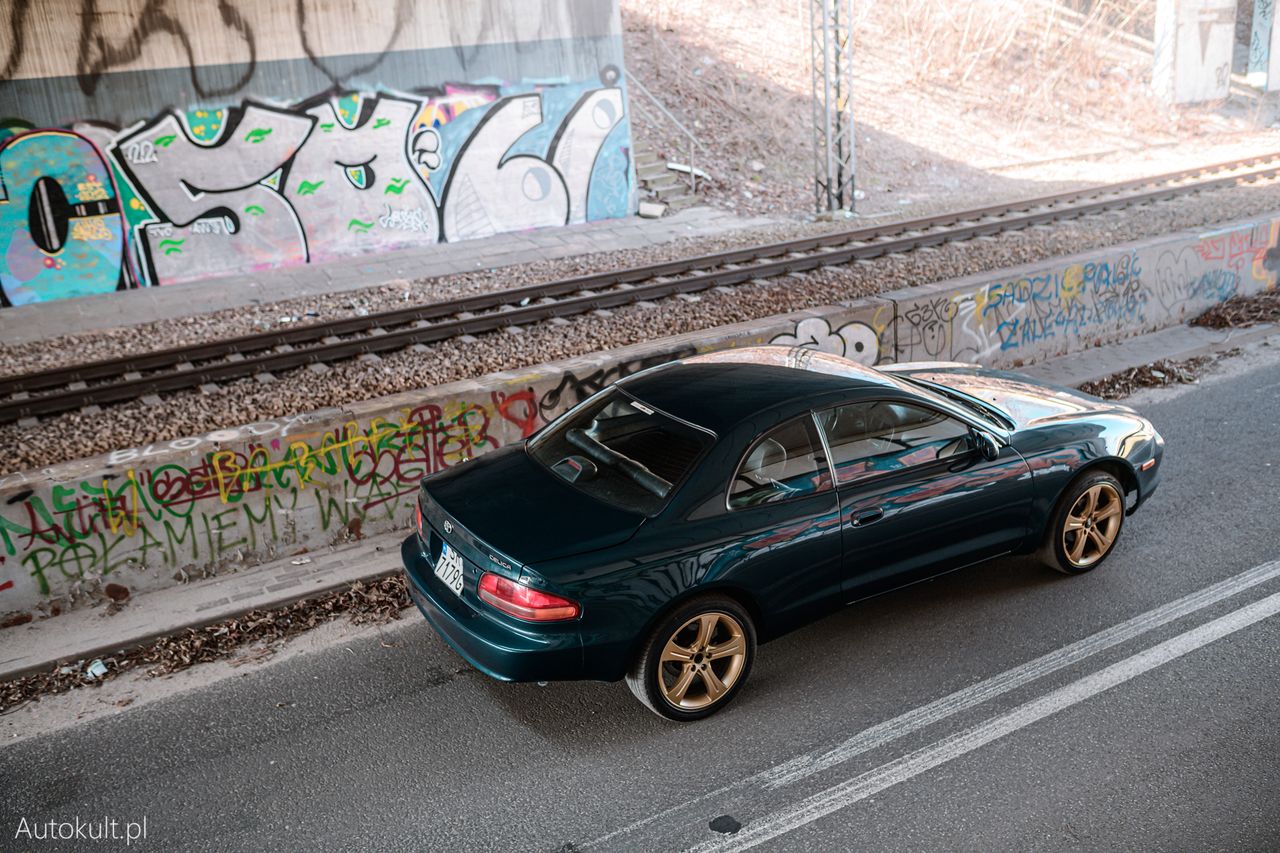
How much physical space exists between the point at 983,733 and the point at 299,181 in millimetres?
14932

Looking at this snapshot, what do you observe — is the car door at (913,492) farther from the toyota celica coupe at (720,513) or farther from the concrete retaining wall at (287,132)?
the concrete retaining wall at (287,132)

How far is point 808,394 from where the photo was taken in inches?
206

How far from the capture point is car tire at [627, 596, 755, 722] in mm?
4676

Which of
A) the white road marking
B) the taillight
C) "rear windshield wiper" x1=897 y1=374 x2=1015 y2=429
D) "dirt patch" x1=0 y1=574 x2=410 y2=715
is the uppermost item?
"rear windshield wiper" x1=897 y1=374 x2=1015 y2=429

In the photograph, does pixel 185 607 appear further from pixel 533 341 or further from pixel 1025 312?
pixel 1025 312

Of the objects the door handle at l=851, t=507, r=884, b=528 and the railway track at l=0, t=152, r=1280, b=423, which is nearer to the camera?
the door handle at l=851, t=507, r=884, b=528

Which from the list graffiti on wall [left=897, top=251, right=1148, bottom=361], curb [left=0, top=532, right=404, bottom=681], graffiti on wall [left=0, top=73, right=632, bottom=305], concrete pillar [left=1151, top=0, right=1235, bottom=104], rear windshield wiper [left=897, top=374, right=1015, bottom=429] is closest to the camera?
curb [left=0, top=532, right=404, bottom=681]

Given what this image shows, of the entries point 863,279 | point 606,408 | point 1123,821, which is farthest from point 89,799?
point 863,279

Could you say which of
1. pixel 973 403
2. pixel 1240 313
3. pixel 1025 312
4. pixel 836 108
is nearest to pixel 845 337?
pixel 1025 312

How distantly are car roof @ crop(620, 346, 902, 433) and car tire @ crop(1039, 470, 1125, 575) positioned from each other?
50.9 inches

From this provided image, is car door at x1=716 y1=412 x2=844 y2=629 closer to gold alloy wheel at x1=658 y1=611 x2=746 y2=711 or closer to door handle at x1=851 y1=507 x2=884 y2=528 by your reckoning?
door handle at x1=851 y1=507 x2=884 y2=528

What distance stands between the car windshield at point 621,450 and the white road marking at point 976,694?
129 centimetres

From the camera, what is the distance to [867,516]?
5137 millimetres

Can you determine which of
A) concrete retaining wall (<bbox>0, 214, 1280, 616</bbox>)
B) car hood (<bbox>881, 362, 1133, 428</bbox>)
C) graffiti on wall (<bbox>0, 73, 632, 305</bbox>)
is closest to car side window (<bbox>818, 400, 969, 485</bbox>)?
car hood (<bbox>881, 362, 1133, 428</bbox>)
